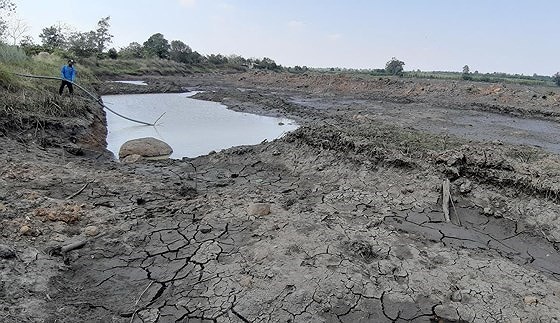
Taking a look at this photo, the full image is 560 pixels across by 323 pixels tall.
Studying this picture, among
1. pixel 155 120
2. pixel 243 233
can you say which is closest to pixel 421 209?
pixel 243 233

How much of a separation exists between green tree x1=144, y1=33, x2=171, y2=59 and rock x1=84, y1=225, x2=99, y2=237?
53277 millimetres

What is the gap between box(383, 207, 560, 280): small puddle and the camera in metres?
4.09

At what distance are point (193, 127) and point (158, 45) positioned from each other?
49.9 meters

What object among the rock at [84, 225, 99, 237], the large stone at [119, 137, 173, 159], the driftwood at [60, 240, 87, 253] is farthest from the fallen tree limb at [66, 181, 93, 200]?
the large stone at [119, 137, 173, 159]

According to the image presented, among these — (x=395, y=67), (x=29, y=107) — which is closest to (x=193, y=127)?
(x=29, y=107)

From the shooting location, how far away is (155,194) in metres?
5.80

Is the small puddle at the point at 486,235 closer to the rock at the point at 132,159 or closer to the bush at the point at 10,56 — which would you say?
the rock at the point at 132,159

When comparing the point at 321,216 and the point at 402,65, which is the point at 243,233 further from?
the point at 402,65

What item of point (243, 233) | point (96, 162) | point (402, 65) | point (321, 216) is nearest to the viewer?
point (243, 233)

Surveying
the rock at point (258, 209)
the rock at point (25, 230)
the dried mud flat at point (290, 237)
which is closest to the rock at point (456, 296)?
the dried mud flat at point (290, 237)

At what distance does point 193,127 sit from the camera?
13.2 meters

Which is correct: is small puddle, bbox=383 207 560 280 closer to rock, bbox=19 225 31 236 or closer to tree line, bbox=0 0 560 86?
rock, bbox=19 225 31 236

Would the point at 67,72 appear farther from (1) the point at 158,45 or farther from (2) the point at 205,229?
(1) the point at 158,45

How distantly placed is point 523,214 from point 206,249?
3.82 meters
